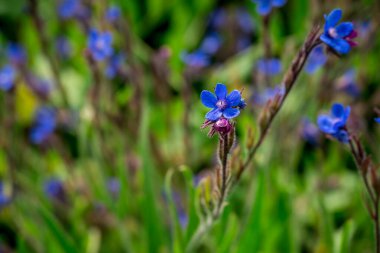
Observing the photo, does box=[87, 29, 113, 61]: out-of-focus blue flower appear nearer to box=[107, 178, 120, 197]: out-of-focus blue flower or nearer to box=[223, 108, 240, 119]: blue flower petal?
box=[107, 178, 120, 197]: out-of-focus blue flower

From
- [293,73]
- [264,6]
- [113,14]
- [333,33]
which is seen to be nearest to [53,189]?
[113,14]

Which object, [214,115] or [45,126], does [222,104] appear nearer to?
[214,115]

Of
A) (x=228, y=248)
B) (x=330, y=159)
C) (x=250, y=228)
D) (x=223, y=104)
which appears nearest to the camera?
(x=223, y=104)

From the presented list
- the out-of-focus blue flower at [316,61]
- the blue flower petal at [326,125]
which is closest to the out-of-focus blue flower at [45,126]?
the out-of-focus blue flower at [316,61]

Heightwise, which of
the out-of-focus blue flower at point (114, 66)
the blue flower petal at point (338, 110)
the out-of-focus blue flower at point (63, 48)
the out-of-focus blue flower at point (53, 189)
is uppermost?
the out-of-focus blue flower at point (63, 48)

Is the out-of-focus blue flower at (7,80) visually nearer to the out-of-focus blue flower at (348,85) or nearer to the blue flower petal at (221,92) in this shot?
the blue flower petal at (221,92)

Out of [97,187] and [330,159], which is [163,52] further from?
[330,159]

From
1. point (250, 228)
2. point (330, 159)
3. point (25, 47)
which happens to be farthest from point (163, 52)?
point (25, 47)
